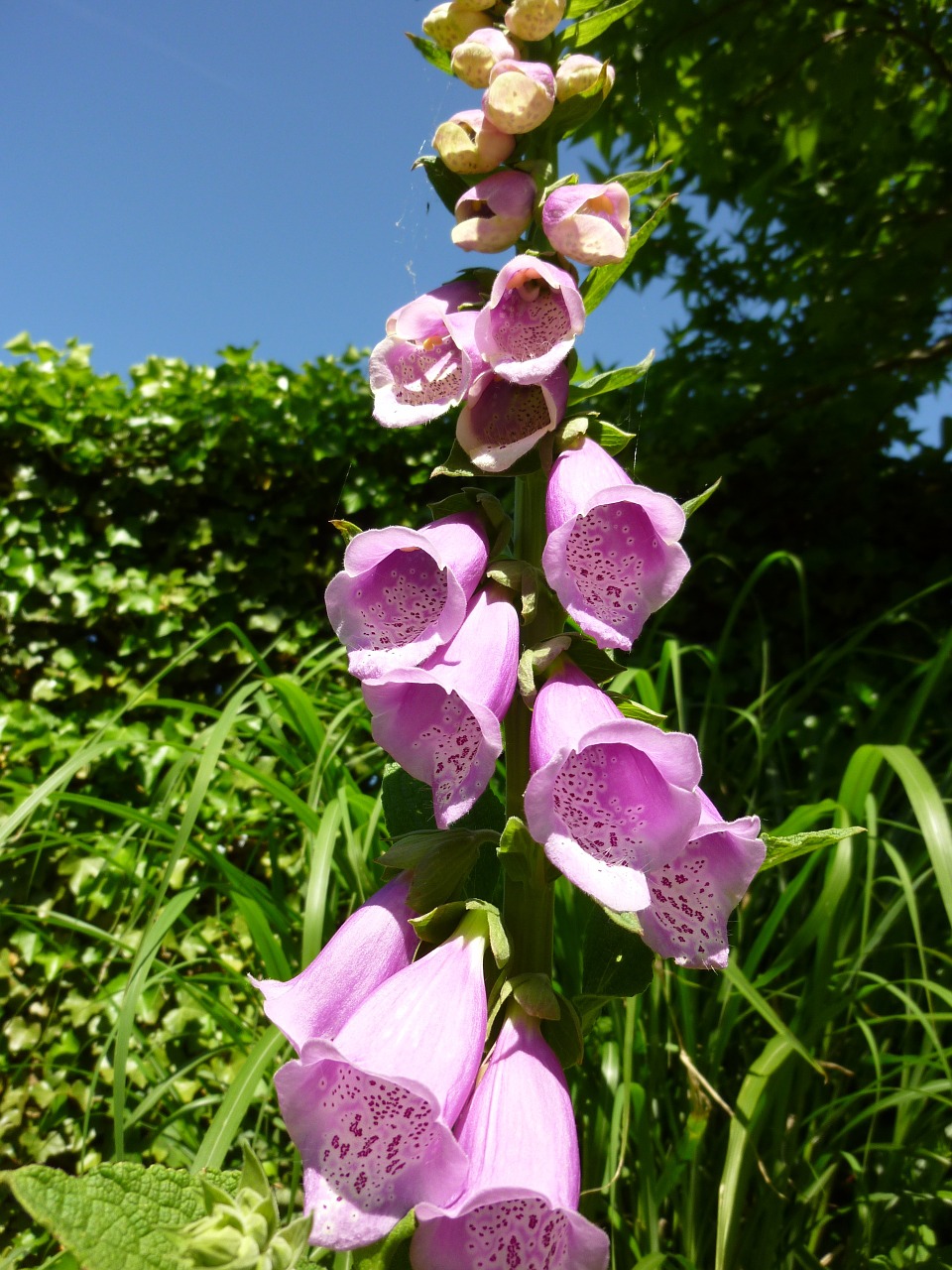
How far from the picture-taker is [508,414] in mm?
640

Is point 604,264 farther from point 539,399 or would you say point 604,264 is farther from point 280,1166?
point 280,1166

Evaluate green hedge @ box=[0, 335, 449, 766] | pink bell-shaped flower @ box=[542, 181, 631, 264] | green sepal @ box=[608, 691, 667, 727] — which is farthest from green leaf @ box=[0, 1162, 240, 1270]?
green hedge @ box=[0, 335, 449, 766]

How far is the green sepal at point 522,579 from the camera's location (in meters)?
0.60

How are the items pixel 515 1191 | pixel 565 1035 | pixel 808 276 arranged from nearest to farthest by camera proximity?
pixel 515 1191, pixel 565 1035, pixel 808 276

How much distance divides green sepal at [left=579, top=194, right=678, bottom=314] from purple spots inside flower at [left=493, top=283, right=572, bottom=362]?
39mm

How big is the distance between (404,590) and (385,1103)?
13.2 inches

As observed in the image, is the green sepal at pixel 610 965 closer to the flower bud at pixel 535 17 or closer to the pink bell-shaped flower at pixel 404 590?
the pink bell-shaped flower at pixel 404 590

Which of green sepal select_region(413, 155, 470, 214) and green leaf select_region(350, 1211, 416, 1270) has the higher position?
green sepal select_region(413, 155, 470, 214)

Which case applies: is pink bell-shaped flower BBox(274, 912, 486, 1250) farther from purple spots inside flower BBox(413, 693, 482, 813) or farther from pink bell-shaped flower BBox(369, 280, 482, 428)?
pink bell-shaped flower BBox(369, 280, 482, 428)

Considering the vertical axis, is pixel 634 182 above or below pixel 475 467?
above

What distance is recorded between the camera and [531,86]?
60 cm

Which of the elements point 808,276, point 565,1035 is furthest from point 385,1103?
point 808,276

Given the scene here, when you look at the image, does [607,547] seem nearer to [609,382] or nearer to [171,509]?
[609,382]

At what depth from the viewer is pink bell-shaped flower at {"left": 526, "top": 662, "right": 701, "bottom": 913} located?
475 millimetres
